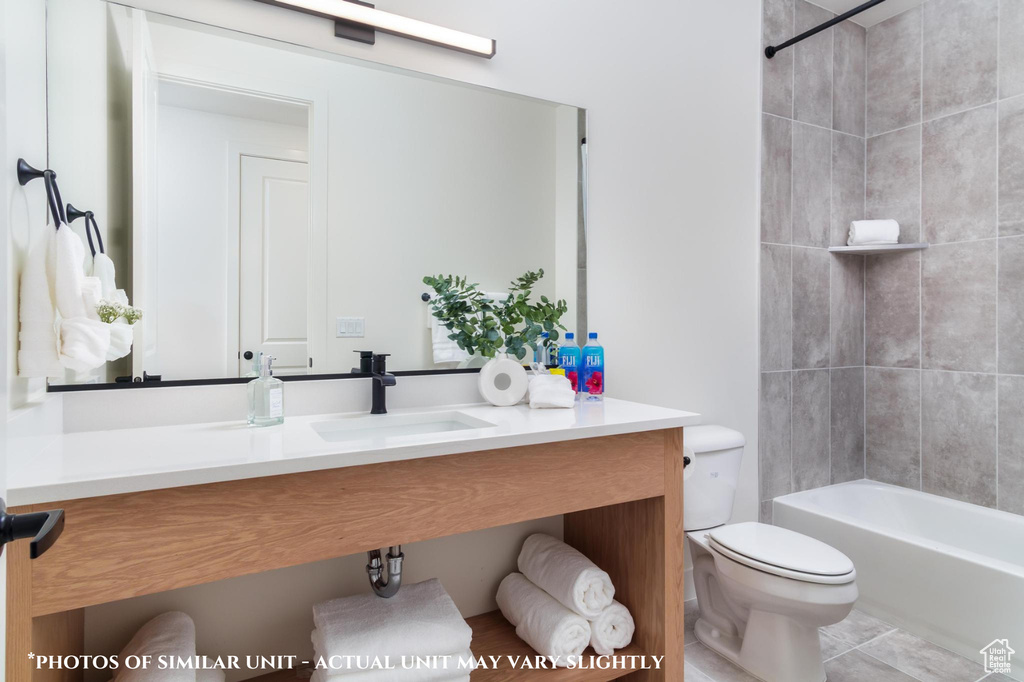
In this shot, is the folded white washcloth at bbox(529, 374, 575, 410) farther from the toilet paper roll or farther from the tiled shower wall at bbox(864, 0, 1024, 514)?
the tiled shower wall at bbox(864, 0, 1024, 514)

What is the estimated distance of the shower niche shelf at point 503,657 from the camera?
144cm

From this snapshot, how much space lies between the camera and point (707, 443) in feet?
6.36

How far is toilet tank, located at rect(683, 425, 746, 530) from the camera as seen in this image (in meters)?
1.93

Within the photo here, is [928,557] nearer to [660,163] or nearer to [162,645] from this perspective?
[660,163]

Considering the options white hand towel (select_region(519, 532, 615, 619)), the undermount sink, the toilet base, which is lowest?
the toilet base

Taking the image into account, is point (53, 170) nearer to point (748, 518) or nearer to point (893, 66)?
point (748, 518)

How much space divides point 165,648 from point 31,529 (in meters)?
0.80

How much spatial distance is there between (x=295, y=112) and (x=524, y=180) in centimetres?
72

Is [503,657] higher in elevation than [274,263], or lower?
lower

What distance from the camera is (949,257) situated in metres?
2.41

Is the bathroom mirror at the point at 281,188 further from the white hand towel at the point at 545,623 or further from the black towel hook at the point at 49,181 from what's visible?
the white hand towel at the point at 545,623

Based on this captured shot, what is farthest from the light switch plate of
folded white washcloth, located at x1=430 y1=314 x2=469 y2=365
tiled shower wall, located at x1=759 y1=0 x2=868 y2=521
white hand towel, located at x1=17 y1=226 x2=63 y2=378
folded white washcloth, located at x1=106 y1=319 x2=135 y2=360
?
tiled shower wall, located at x1=759 y1=0 x2=868 y2=521

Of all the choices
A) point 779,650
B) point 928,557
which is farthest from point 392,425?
point 928,557

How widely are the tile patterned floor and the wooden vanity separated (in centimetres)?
35
